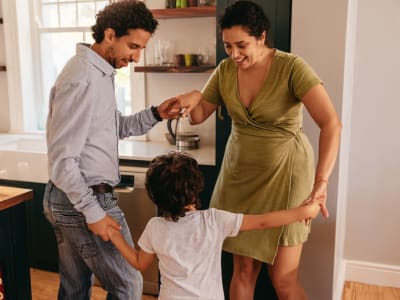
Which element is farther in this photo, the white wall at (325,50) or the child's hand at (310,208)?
the white wall at (325,50)

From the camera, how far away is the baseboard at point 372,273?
9.42 ft

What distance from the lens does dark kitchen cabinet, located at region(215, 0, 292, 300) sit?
2.19m

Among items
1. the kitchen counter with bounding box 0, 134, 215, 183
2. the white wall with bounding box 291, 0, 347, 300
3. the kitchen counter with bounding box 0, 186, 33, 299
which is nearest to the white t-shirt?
the kitchen counter with bounding box 0, 186, 33, 299

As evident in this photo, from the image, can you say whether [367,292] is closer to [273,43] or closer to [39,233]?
[273,43]

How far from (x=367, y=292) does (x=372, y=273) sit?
138 millimetres

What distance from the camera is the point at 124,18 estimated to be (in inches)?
59.1

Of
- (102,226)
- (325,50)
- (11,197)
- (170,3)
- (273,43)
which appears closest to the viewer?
(102,226)

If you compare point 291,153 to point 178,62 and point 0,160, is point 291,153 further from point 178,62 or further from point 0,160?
point 0,160

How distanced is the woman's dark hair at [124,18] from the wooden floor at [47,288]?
1814 mm

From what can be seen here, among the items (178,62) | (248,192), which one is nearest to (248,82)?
(248,192)

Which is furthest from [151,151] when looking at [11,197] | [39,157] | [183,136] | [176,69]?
[11,197]

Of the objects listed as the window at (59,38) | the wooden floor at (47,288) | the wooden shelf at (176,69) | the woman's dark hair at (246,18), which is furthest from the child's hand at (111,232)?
the window at (59,38)

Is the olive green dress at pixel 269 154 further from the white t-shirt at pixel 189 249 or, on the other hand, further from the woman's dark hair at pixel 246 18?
the white t-shirt at pixel 189 249

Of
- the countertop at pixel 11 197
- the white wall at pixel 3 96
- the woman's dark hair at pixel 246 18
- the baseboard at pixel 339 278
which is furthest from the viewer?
the white wall at pixel 3 96
